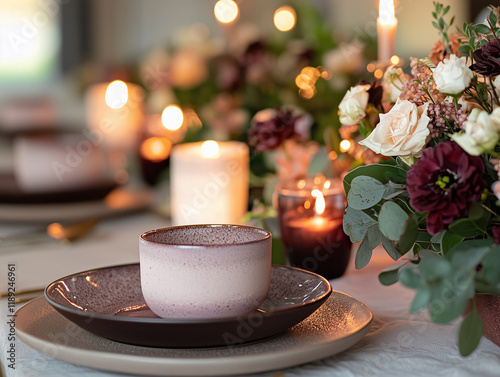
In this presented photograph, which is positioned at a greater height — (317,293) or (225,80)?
(225,80)

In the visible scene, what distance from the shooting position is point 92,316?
48cm

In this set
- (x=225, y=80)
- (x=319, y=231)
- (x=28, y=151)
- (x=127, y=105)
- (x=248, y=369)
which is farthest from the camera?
(x=127, y=105)

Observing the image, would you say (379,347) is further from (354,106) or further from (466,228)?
(354,106)

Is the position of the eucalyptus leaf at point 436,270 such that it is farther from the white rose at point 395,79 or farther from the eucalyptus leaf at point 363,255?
the white rose at point 395,79

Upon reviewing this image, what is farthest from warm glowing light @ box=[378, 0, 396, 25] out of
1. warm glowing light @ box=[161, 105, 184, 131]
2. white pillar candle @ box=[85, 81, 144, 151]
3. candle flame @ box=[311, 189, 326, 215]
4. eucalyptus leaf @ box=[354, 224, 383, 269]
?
white pillar candle @ box=[85, 81, 144, 151]

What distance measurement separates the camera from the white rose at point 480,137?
1.51ft

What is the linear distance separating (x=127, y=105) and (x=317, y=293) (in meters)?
1.55

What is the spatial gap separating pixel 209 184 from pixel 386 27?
1.18 ft

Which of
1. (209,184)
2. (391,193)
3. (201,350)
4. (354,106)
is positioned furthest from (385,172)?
(209,184)

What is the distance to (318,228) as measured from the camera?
2.55 feet

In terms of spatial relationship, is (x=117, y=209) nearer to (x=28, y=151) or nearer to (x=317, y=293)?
(x=28, y=151)

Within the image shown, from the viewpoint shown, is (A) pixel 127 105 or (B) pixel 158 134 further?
(A) pixel 127 105

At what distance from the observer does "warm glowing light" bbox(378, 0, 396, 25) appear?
2.68 feet

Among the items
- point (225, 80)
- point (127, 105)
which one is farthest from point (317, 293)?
point (127, 105)
